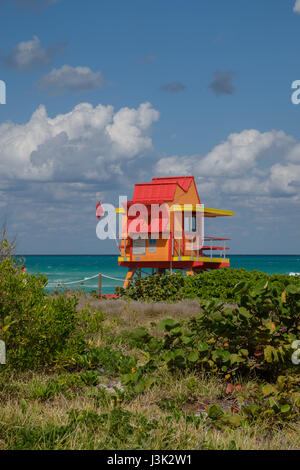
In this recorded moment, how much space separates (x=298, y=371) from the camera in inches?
211

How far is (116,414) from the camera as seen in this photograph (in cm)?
438

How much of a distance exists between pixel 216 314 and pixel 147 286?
888 centimetres

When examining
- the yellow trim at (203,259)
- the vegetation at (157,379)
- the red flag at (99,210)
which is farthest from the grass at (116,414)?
the red flag at (99,210)

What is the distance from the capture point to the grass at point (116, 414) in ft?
12.8

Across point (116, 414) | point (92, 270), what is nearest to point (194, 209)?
point (116, 414)

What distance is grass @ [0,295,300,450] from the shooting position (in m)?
3.90

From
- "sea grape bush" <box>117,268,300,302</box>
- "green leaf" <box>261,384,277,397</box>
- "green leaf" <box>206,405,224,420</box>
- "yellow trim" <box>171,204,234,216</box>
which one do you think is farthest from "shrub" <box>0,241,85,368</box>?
"yellow trim" <box>171,204,234,216</box>

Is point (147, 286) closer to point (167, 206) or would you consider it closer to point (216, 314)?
point (216, 314)

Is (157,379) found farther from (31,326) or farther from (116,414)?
(31,326)

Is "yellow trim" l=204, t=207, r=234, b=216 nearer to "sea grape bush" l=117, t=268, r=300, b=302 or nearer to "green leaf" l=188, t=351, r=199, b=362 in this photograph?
"sea grape bush" l=117, t=268, r=300, b=302

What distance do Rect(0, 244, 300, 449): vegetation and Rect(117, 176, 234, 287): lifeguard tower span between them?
18.0 metres

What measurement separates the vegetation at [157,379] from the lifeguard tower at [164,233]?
18.0m

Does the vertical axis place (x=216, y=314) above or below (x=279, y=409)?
above
